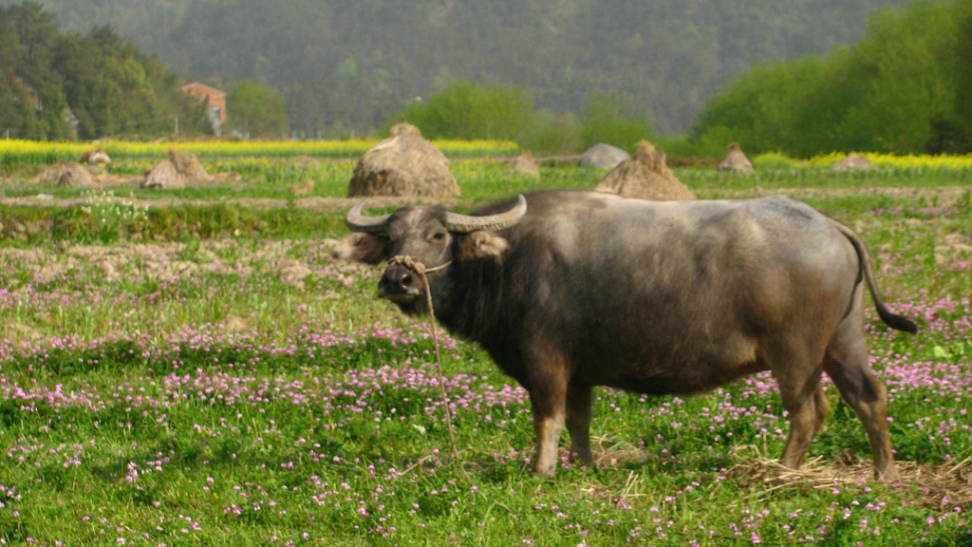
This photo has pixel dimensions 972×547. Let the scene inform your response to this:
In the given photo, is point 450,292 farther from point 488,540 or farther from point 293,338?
point 293,338

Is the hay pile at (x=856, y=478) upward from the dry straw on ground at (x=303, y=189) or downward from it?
downward

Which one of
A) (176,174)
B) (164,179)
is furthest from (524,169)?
(164,179)

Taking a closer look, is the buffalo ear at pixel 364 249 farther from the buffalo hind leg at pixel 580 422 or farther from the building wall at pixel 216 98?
the building wall at pixel 216 98

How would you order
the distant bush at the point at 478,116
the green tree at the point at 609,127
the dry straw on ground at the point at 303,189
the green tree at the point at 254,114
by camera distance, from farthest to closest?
1. the green tree at the point at 254,114
2. the distant bush at the point at 478,116
3. the green tree at the point at 609,127
4. the dry straw on ground at the point at 303,189

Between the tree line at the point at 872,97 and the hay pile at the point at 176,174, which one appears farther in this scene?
the tree line at the point at 872,97

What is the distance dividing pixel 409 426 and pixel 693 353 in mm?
1855

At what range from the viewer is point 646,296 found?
506 centimetres

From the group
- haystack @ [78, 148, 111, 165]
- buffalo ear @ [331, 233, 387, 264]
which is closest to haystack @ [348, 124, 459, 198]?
buffalo ear @ [331, 233, 387, 264]

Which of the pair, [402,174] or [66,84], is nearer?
[402,174]

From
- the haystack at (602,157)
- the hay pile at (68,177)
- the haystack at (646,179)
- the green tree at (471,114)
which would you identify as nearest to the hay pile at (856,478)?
the haystack at (646,179)

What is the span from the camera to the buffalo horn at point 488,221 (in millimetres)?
5227

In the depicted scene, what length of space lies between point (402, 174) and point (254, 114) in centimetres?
9925

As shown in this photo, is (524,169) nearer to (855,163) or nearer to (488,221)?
(855,163)

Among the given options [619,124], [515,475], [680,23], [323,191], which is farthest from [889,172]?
[680,23]
